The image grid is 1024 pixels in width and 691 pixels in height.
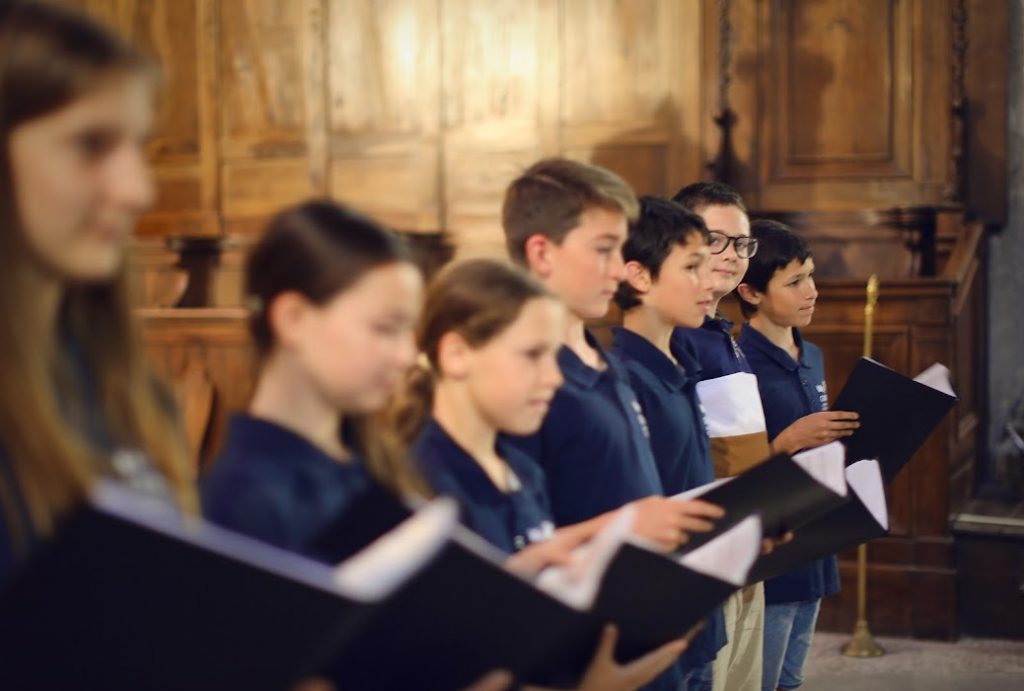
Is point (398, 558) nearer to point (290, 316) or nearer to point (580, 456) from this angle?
point (290, 316)

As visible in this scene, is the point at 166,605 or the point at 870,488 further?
the point at 870,488

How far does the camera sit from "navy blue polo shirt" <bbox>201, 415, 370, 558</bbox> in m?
1.30

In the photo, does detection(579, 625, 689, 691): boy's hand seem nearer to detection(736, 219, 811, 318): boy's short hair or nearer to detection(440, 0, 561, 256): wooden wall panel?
detection(736, 219, 811, 318): boy's short hair

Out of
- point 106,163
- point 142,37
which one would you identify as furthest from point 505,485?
point 142,37

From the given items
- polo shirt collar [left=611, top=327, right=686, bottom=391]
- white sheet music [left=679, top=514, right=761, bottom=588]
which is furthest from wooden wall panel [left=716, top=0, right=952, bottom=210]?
white sheet music [left=679, top=514, right=761, bottom=588]

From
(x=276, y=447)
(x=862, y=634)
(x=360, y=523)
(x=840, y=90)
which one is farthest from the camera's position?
(x=840, y=90)

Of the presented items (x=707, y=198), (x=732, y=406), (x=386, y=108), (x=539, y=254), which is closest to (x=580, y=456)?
(x=539, y=254)

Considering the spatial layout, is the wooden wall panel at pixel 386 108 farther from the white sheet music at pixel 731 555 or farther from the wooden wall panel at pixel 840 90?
the white sheet music at pixel 731 555

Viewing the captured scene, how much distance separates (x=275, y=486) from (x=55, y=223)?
0.33 meters

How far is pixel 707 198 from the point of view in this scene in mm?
3096

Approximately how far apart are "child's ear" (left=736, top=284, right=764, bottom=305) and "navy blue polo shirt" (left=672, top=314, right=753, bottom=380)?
0.84 feet

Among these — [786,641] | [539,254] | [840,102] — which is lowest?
[786,641]

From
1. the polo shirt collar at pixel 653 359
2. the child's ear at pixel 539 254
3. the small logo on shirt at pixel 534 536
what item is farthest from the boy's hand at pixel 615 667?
the polo shirt collar at pixel 653 359

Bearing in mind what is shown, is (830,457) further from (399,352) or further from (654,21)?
(654,21)
